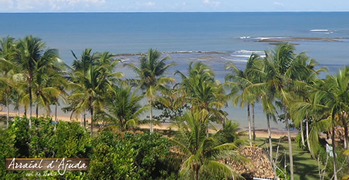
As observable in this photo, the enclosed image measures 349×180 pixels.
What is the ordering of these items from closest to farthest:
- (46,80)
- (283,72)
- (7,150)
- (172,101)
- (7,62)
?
(7,150) < (283,72) < (7,62) < (46,80) < (172,101)

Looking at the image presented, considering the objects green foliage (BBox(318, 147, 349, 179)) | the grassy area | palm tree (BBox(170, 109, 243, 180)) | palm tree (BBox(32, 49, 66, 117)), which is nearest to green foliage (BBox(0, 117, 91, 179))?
palm tree (BBox(170, 109, 243, 180))

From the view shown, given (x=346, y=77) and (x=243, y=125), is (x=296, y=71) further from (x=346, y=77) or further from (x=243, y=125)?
(x=243, y=125)

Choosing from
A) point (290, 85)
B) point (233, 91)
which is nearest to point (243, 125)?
point (233, 91)

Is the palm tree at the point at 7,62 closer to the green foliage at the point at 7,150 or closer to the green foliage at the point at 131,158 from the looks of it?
the green foliage at the point at 131,158

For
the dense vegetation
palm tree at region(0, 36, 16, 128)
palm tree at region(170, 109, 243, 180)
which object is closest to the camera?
the dense vegetation

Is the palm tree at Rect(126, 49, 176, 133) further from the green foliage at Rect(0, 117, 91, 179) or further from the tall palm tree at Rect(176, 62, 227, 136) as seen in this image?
the green foliage at Rect(0, 117, 91, 179)

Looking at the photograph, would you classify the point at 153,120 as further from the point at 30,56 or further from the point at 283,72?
the point at 30,56

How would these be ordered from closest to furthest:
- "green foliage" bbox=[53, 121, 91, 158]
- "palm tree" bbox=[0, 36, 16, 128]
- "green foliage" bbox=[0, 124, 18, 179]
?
"green foliage" bbox=[0, 124, 18, 179]
"green foliage" bbox=[53, 121, 91, 158]
"palm tree" bbox=[0, 36, 16, 128]

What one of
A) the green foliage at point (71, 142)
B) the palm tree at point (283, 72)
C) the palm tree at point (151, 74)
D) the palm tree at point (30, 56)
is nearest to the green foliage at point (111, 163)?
the green foliage at point (71, 142)

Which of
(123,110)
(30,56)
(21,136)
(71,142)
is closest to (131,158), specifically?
(71,142)
